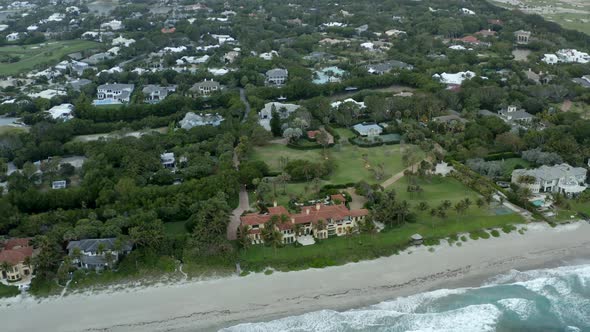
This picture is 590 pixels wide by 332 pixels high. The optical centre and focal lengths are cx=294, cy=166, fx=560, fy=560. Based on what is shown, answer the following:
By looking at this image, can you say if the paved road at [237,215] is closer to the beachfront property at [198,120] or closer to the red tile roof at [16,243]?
the red tile roof at [16,243]

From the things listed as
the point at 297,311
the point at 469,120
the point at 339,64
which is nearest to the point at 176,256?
the point at 297,311

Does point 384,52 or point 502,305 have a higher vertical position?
point 502,305

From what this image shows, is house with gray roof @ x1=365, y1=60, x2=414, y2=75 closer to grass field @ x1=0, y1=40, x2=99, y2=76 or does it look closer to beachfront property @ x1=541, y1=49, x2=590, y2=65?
beachfront property @ x1=541, y1=49, x2=590, y2=65

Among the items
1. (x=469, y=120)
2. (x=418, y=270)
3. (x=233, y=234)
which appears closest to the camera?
(x=418, y=270)

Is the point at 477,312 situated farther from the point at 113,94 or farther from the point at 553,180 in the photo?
the point at 113,94

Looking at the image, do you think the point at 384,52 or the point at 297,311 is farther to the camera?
the point at 384,52

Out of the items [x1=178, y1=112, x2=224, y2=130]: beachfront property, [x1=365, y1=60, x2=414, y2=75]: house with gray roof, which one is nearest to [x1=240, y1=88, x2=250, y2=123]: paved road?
[x1=178, y1=112, x2=224, y2=130]: beachfront property

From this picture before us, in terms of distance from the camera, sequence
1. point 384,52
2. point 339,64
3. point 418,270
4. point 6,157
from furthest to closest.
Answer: point 384,52 → point 339,64 → point 6,157 → point 418,270

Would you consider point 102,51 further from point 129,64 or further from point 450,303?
point 450,303
